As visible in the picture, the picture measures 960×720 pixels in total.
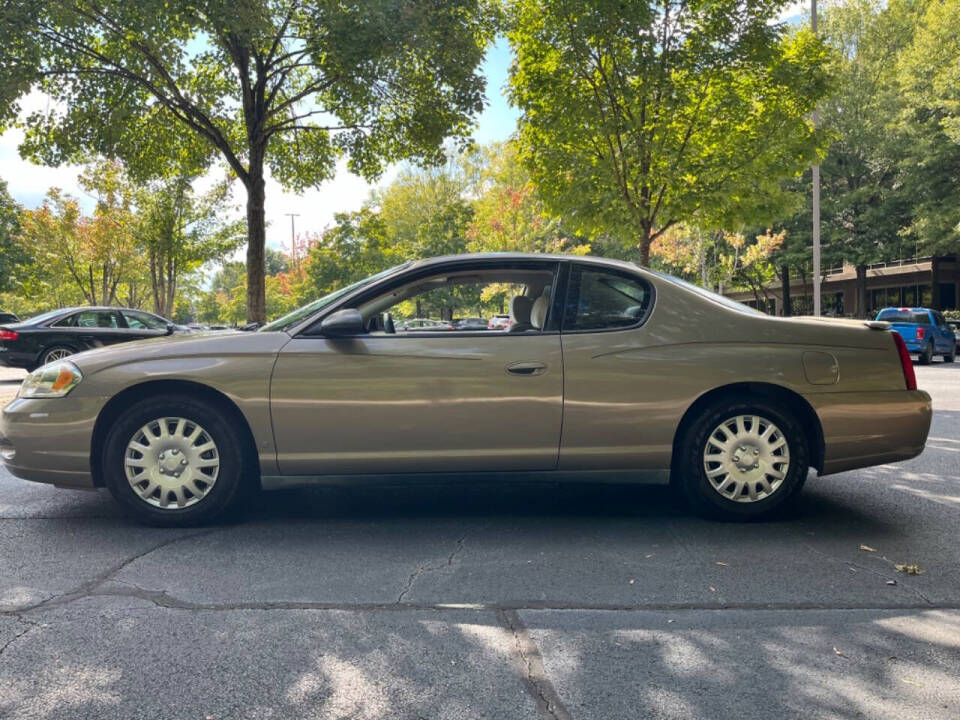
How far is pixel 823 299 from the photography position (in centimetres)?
4612

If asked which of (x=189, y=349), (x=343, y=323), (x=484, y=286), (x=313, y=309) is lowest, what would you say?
(x=189, y=349)

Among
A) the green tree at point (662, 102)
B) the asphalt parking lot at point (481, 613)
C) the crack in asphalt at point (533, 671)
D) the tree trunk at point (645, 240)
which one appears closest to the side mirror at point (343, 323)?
the asphalt parking lot at point (481, 613)

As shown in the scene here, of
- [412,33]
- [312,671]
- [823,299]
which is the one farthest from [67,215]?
[823,299]

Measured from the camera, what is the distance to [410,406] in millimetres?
4098

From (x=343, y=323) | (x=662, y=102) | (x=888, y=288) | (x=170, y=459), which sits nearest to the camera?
(x=343, y=323)

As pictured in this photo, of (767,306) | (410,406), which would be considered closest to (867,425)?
(410,406)

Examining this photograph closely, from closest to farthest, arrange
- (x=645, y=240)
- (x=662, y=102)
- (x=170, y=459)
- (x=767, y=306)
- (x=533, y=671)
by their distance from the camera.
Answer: (x=533, y=671), (x=170, y=459), (x=662, y=102), (x=645, y=240), (x=767, y=306)

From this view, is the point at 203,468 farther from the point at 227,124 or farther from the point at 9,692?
the point at 227,124

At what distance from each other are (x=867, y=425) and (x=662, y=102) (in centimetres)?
1015

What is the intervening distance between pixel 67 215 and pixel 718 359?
35.6m

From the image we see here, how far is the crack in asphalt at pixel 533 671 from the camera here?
2256 millimetres

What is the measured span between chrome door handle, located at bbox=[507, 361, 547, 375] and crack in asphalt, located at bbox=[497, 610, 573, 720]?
148cm

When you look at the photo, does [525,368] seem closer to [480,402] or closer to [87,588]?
[480,402]

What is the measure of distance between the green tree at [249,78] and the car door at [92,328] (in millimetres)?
A: 2967
